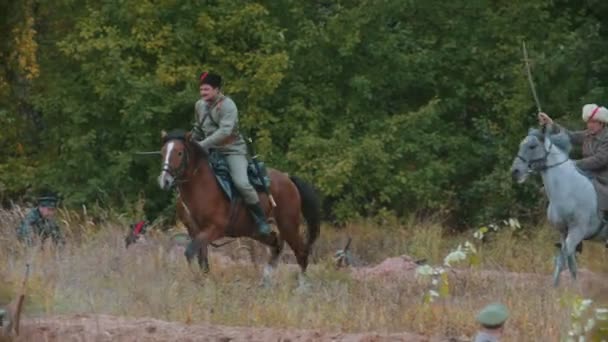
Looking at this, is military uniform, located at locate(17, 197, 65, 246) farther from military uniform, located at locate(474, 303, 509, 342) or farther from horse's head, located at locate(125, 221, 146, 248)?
military uniform, located at locate(474, 303, 509, 342)

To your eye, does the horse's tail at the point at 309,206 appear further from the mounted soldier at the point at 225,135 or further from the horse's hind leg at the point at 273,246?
the mounted soldier at the point at 225,135

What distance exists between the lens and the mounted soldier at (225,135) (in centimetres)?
2030

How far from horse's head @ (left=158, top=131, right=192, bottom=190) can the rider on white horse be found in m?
3.99

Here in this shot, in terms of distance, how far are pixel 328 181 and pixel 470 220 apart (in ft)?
10.3

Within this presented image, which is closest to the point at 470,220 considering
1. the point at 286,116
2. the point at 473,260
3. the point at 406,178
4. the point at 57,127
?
the point at 406,178

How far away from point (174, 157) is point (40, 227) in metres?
2.87

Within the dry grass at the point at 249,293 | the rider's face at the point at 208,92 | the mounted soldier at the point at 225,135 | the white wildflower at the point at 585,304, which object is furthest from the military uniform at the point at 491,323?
the rider's face at the point at 208,92

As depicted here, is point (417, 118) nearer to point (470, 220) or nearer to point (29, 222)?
point (470, 220)

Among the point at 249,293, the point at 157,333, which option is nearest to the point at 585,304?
the point at 157,333

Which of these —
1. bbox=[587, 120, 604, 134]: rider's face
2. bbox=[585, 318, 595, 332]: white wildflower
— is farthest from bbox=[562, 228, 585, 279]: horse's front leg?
bbox=[585, 318, 595, 332]: white wildflower

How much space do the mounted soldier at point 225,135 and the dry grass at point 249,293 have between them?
0.80m

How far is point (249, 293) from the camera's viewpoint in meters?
16.7

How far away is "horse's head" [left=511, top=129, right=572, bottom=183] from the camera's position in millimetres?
20016

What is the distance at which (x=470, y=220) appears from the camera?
107 feet
